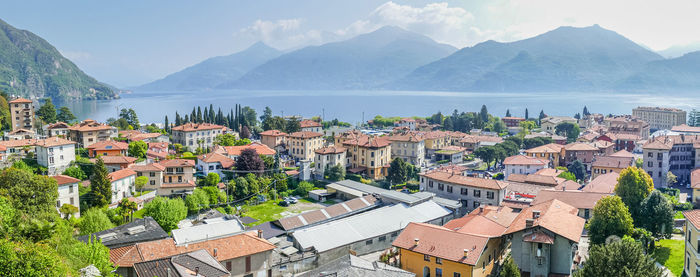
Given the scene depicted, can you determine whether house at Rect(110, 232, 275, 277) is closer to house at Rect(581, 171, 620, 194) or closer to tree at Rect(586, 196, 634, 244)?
tree at Rect(586, 196, 634, 244)

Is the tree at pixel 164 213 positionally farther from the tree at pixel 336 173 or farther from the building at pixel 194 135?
the building at pixel 194 135

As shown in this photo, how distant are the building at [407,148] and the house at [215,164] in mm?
24731

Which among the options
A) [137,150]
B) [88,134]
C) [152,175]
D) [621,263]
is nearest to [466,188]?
[621,263]

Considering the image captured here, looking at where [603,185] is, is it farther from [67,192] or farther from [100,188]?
[67,192]

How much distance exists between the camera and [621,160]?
173 feet

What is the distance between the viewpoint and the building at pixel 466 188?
38.8 metres

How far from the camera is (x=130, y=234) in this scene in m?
25.8

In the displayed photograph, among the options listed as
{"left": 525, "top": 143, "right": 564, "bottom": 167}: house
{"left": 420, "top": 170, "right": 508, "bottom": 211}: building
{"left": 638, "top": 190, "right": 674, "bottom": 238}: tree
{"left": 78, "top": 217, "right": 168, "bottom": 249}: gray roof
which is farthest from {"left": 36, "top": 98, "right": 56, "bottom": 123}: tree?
{"left": 638, "top": 190, "right": 674, "bottom": 238}: tree

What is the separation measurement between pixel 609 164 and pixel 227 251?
45.7 meters

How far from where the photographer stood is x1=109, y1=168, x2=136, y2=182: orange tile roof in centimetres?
3749

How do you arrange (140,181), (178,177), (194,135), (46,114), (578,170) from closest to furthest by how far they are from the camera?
(140,181) → (178,177) → (578,170) → (194,135) → (46,114)

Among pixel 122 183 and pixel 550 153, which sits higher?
pixel 122 183

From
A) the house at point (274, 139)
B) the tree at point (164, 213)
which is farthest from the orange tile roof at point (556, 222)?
the house at point (274, 139)

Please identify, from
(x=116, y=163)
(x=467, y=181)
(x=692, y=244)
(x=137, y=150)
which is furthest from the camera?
(x=137, y=150)
